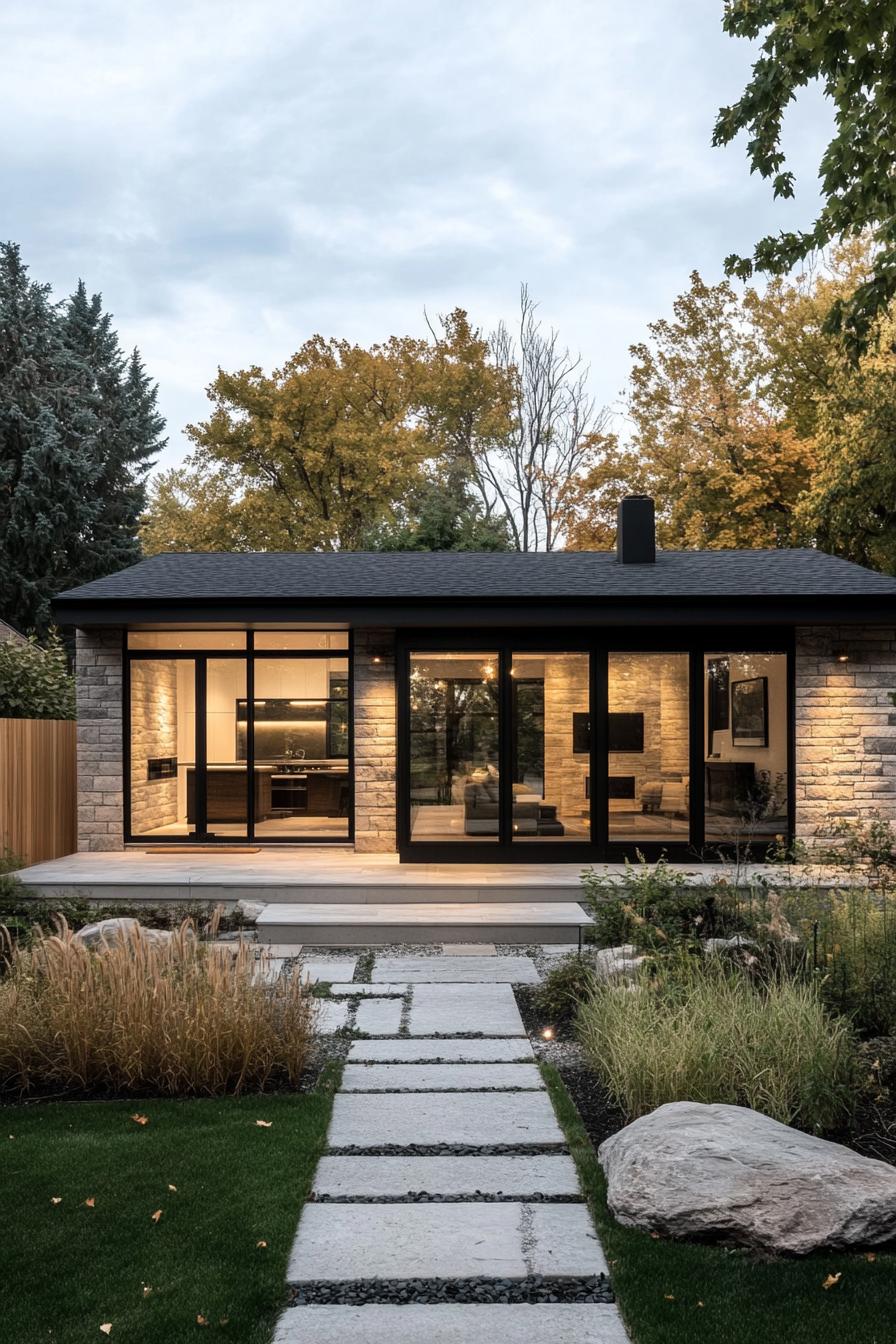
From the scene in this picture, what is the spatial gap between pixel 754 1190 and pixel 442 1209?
97 cm

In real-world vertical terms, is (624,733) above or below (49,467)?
below

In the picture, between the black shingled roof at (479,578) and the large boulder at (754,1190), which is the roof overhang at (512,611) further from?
the large boulder at (754,1190)

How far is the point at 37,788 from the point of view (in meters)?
11.0

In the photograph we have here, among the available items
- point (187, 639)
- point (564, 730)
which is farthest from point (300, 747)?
point (564, 730)

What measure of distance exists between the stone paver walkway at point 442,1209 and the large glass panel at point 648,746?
220 inches

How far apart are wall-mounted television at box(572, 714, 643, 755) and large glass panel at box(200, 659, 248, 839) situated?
3.81m

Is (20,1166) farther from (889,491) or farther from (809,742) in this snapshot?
(889,491)

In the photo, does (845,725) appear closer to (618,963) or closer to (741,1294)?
(618,963)

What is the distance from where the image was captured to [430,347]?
25.6 meters

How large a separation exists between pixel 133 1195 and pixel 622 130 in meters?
15.2

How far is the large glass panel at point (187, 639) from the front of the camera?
12055 mm

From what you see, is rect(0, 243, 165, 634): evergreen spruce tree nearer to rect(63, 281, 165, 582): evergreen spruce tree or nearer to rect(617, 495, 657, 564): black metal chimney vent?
rect(63, 281, 165, 582): evergreen spruce tree

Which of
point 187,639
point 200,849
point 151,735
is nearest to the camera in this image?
point 200,849

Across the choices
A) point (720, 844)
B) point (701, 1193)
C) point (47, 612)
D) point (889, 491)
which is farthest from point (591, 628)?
point (47, 612)
